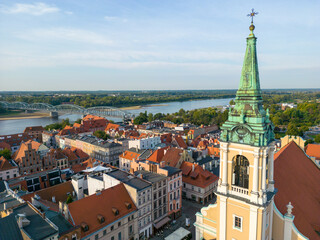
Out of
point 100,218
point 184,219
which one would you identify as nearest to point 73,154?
point 184,219

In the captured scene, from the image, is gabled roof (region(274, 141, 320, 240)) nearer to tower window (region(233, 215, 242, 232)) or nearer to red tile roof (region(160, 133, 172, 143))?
tower window (region(233, 215, 242, 232))

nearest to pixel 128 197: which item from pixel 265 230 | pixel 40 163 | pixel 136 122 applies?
pixel 265 230

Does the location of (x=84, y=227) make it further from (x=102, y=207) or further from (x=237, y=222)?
(x=237, y=222)

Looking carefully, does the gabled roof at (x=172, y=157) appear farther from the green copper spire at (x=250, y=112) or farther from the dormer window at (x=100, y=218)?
the green copper spire at (x=250, y=112)

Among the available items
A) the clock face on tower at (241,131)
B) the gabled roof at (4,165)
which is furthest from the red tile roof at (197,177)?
Answer: the gabled roof at (4,165)

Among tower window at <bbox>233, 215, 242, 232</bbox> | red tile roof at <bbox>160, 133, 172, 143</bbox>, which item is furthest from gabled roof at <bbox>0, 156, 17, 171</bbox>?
tower window at <bbox>233, 215, 242, 232</bbox>

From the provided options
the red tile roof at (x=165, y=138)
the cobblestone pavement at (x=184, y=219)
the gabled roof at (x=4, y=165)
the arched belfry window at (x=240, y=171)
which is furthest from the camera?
the red tile roof at (x=165, y=138)
